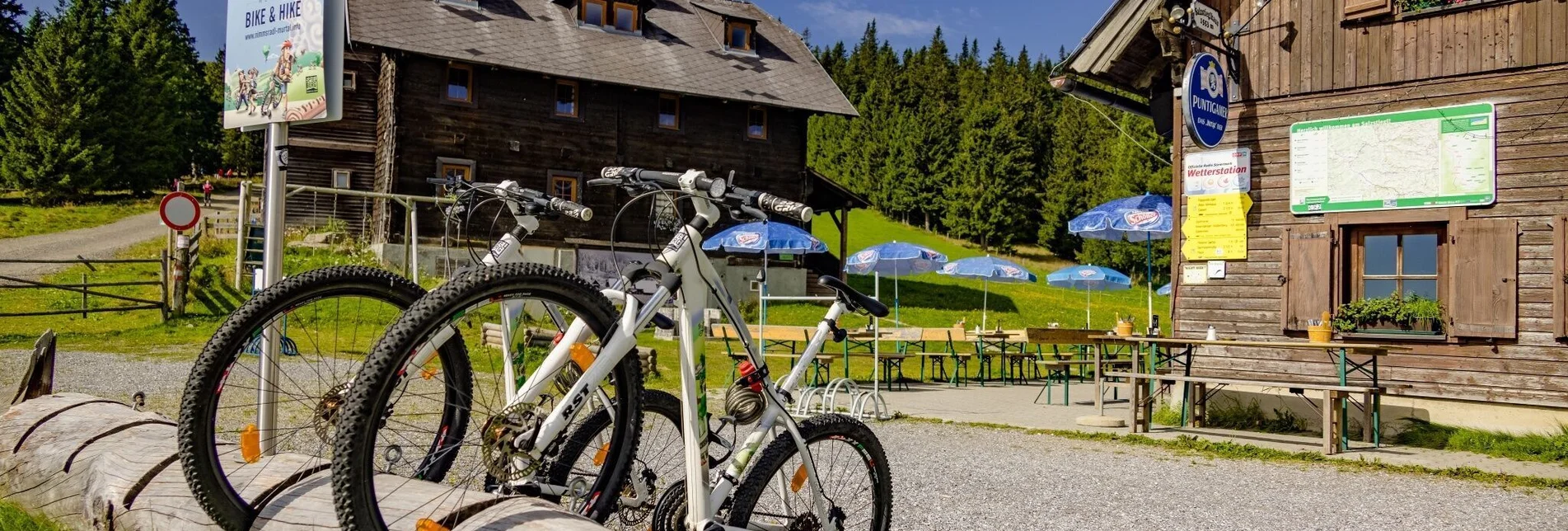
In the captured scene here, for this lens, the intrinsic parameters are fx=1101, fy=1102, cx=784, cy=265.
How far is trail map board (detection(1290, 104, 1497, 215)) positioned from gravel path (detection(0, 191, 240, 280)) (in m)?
23.8

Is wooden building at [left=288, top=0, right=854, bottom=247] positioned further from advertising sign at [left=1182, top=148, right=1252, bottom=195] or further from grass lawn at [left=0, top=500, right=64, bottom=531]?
grass lawn at [left=0, top=500, right=64, bottom=531]

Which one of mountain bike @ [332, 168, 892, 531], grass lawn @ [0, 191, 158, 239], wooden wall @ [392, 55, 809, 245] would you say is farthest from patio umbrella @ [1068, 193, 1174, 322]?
grass lawn @ [0, 191, 158, 239]

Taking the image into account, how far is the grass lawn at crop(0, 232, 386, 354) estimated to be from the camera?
16.4m

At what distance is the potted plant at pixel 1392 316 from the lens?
9.80 metres

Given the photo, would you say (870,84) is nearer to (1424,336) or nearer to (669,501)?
(1424,336)

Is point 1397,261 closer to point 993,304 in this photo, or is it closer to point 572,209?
point 572,209

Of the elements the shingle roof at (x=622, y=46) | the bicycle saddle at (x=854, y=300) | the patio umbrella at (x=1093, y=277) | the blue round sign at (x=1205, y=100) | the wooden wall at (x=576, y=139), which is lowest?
the bicycle saddle at (x=854, y=300)

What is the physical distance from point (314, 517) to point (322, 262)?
Answer: 22176 mm

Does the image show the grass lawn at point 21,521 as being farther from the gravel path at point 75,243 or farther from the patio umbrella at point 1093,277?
the patio umbrella at point 1093,277

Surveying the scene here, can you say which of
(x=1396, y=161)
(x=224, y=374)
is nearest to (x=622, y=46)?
(x=1396, y=161)

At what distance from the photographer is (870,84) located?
3526 inches

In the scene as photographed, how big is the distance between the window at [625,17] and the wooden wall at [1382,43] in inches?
847

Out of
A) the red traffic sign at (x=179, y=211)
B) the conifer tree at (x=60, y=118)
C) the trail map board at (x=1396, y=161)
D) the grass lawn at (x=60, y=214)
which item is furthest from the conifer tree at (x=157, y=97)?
the trail map board at (x=1396, y=161)

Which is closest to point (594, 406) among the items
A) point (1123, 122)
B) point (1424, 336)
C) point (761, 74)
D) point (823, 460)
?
point (823, 460)
